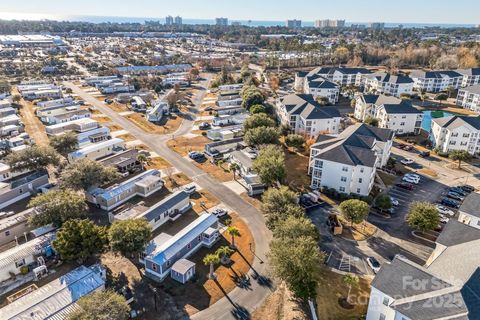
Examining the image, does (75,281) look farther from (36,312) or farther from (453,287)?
(453,287)

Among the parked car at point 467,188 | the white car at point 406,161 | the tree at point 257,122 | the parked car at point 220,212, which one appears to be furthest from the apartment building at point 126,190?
the parked car at point 467,188

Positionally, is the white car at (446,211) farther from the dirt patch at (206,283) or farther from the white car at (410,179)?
the dirt patch at (206,283)

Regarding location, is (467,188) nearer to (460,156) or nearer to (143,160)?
(460,156)

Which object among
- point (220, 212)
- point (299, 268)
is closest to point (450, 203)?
point (299, 268)

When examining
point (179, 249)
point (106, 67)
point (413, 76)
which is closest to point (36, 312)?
point (179, 249)

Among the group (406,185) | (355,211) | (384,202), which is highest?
(355,211)

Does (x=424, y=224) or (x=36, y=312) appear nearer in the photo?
(x=36, y=312)
